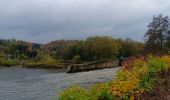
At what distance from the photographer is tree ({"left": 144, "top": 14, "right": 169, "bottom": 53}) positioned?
98.2 metres

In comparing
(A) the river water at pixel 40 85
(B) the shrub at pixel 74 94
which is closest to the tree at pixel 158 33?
(A) the river water at pixel 40 85

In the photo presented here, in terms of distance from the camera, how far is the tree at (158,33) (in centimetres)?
9825

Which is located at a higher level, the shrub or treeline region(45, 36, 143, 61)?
treeline region(45, 36, 143, 61)

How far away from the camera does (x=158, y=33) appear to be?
102062mm

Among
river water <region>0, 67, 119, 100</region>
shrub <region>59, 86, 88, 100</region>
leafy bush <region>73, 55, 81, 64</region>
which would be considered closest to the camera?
shrub <region>59, 86, 88, 100</region>

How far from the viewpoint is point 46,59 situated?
157 m

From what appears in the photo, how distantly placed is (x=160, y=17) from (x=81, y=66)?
2388 cm

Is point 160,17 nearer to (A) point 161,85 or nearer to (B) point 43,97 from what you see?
(B) point 43,97

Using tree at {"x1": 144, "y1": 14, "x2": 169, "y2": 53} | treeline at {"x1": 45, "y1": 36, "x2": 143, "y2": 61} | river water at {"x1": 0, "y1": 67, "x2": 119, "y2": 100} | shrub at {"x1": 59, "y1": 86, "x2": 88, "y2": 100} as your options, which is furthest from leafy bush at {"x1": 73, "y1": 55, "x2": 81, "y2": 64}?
shrub at {"x1": 59, "y1": 86, "x2": 88, "y2": 100}

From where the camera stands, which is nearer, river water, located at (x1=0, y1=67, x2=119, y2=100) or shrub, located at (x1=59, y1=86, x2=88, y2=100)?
shrub, located at (x1=59, y1=86, x2=88, y2=100)

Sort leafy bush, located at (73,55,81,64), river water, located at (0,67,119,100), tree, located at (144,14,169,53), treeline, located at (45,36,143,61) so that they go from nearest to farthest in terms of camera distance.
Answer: river water, located at (0,67,119,100), tree, located at (144,14,169,53), leafy bush, located at (73,55,81,64), treeline, located at (45,36,143,61)

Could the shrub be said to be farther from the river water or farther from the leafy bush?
the leafy bush

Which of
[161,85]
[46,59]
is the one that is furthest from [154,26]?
[161,85]

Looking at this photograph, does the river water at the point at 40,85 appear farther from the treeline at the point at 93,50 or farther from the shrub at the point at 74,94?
the treeline at the point at 93,50
